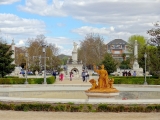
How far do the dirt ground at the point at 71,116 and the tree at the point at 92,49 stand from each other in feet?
264

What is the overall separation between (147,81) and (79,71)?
79.9ft

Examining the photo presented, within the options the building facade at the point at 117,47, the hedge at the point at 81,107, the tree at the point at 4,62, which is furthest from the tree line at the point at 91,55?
the building facade at the point at 117,47

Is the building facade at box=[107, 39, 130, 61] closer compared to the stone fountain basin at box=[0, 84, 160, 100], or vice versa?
the stone fountain basin at box=[0, 84, 160, 100]

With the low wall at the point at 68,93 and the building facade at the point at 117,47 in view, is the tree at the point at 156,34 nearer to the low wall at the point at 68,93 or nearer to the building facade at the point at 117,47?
the low wall at the point at 68,93

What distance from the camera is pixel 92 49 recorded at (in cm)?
10231

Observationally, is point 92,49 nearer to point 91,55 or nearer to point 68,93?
point 91,55

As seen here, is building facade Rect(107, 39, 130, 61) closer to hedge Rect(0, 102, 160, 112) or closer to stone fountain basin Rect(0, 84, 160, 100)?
stone fountain basin Rect(0, 84, 160, 100)

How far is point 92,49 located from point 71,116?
8700 centimetres

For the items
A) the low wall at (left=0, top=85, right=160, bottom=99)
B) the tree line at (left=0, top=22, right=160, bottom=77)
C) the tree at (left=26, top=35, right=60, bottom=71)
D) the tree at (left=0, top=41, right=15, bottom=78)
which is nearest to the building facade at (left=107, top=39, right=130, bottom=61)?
the tree line at (left=0, top=22, right=160, bottom=77)

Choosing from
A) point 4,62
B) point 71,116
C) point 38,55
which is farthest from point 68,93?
point 38,55

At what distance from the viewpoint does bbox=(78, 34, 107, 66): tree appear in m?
98.7

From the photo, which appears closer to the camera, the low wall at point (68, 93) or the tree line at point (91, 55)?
the low wall at point (68, 93)

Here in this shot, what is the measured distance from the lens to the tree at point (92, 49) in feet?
324

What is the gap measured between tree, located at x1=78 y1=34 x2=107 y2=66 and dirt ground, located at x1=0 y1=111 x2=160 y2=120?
264ft
